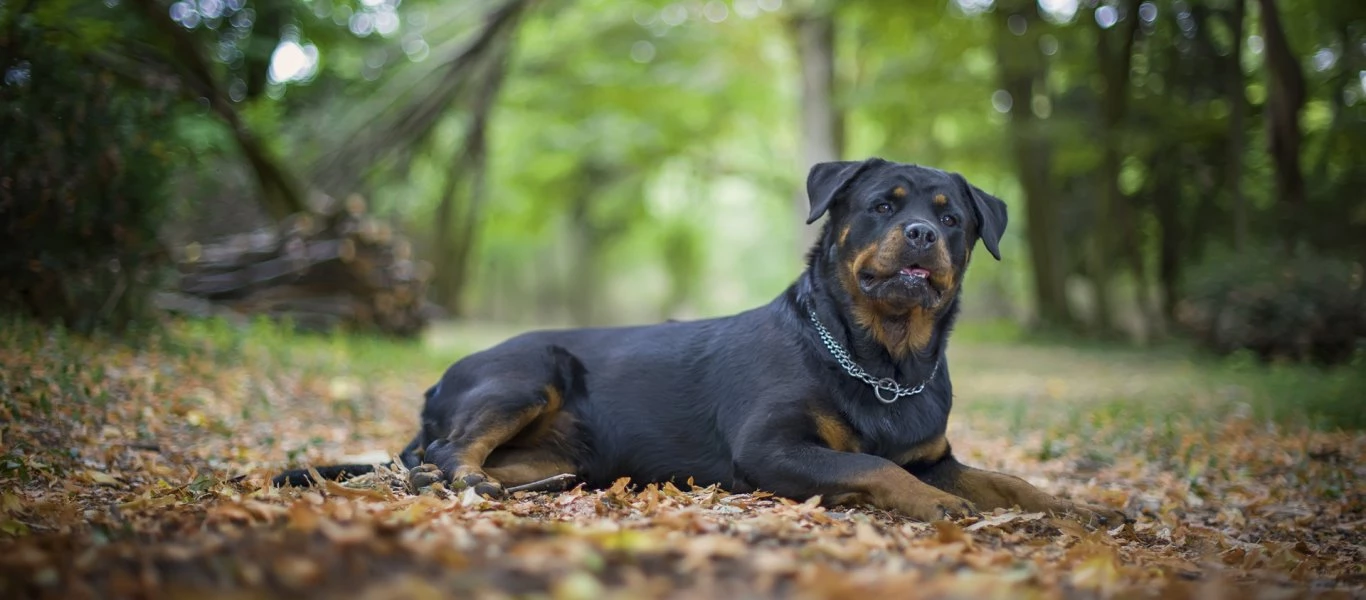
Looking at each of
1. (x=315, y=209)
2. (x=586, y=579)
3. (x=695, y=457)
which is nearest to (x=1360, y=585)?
(x=695, y=457)

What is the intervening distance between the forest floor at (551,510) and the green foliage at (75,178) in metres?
0.55

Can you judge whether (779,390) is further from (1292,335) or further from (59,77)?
(1292,335)

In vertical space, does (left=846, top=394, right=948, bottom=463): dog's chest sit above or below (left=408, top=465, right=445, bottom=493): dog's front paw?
above

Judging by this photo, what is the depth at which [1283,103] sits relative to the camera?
39.1ft

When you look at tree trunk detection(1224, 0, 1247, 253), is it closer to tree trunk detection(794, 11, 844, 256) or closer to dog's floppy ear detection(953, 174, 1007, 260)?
tree trunk detection(794, 11, 844, 256)

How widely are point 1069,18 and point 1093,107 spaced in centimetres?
304

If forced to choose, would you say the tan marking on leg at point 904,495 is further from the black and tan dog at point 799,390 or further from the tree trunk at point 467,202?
the tree trunk at point 467,202

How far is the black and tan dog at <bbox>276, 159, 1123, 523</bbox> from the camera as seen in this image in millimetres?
4613

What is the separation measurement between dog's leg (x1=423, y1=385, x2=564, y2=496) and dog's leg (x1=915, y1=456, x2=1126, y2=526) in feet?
6.16

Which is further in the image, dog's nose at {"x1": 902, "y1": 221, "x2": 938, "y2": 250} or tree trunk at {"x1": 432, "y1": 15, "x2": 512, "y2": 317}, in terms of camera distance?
tree trunk at {"x1": 432, "y1": 15, "x2": 512, "y2": 317}

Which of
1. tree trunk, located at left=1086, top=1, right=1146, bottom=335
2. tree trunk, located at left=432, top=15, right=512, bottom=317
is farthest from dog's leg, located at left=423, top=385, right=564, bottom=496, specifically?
tree trunk, located at left=1086, top=1, right=1146, bottom=335

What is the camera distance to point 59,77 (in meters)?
7.91

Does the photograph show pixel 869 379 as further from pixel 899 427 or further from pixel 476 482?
pixel 476 482

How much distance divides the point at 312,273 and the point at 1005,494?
33.3 feet
